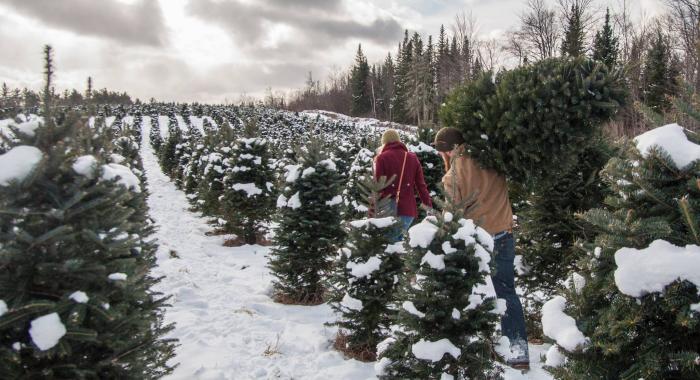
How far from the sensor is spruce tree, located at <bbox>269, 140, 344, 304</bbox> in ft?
21.1

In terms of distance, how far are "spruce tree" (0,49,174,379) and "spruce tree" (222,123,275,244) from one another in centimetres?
720

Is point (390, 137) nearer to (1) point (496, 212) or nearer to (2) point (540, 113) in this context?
(1) point (496, 212)

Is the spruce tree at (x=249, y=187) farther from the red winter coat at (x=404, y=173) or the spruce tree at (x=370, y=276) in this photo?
the spruce tree at (x=370, y=276)

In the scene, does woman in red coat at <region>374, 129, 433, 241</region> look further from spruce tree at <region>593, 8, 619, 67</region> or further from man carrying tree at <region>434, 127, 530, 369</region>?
spruce tree at <region>593, 8, 619, 67</region>

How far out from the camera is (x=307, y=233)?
6.39m

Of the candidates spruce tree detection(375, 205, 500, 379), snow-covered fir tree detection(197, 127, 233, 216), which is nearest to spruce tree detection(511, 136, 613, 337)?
spruce tree detection(375, 205, 500, 379)

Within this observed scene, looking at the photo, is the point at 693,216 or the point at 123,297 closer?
the point at 693,216

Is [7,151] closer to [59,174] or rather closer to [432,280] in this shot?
[59,174]

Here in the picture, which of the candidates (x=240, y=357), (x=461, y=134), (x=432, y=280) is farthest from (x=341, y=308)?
(x=461, y=134)

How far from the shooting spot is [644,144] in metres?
1.90

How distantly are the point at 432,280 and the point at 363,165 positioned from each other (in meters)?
6.78

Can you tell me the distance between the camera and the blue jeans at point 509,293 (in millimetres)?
3896

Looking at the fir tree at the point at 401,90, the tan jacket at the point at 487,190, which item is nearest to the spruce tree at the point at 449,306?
the tan jacket at the point at 487,190

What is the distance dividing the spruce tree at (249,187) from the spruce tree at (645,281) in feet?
27.5
